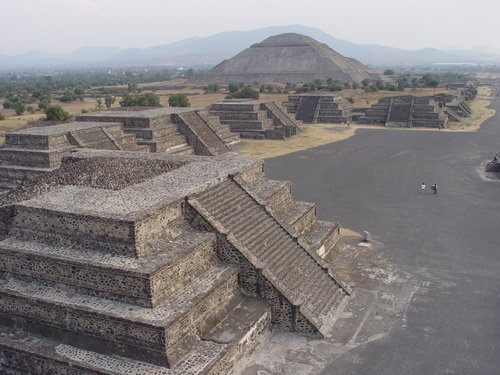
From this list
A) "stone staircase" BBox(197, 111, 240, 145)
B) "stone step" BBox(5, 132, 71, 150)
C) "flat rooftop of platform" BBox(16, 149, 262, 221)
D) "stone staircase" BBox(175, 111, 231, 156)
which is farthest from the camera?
"stone staircase" BBox(197, 111, 240, 145)

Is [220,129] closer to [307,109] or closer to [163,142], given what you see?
[163,142]

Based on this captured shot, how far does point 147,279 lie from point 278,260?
14.9 feet

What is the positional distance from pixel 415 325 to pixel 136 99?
45.1 m

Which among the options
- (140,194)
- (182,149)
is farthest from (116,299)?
(182,149)

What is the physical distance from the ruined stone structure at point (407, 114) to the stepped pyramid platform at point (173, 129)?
2381 centimetres

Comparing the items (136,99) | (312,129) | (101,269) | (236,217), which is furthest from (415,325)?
(136,99)

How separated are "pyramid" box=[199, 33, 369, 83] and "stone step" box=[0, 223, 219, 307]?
10359cm

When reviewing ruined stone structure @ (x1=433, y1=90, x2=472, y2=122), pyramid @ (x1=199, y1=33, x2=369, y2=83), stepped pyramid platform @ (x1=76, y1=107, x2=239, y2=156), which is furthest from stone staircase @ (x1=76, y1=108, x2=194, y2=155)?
pyramid @ (x1=199, y1=33, x2=369, y2=83)

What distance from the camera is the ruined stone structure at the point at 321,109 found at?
188 feet

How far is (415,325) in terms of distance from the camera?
12430 mm

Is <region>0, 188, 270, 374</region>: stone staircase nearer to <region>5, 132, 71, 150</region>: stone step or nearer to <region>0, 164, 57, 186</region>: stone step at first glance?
<region>0, 164, 57, 186</region>: stone step

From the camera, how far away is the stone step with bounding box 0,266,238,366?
980cm

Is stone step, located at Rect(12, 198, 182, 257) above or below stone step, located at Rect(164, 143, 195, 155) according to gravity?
above

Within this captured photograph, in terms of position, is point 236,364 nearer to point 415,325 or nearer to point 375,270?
point 415,325
